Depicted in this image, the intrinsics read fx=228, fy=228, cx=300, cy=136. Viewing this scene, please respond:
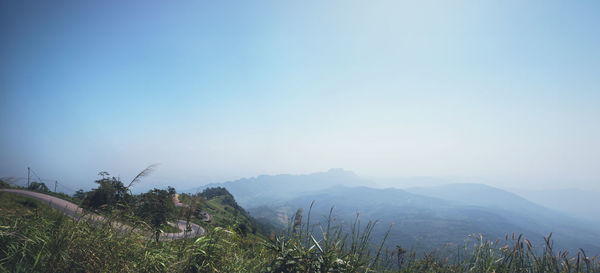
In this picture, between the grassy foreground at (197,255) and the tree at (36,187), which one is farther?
the tree at (36,187)

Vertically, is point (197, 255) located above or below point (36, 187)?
above

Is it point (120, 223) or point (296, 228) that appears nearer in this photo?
point (120, 223)

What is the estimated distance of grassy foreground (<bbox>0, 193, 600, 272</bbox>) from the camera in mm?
3561

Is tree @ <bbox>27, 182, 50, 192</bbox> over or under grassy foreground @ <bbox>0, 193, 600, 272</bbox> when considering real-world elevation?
under

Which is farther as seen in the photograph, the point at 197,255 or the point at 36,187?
the point at 36,187

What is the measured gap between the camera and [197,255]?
449 centimetres

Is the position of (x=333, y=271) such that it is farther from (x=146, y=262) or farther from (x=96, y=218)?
(x=96, y=218)

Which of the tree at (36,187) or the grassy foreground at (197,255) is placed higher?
the grassy foreground at (197,255)

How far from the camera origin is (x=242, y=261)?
4523mm

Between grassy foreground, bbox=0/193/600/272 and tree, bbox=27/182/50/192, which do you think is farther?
tree, bbox=27/182/50/192

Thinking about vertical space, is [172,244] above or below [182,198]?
below

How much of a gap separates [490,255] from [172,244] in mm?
7031

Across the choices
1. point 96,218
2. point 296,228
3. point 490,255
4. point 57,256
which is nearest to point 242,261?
point 296,228

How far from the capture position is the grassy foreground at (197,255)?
356cm
